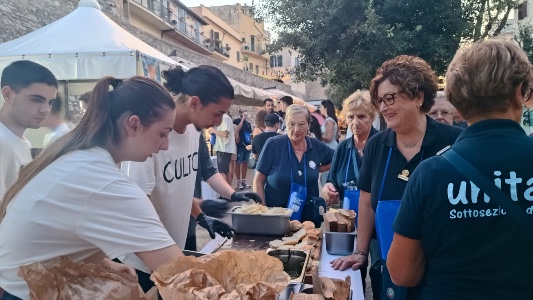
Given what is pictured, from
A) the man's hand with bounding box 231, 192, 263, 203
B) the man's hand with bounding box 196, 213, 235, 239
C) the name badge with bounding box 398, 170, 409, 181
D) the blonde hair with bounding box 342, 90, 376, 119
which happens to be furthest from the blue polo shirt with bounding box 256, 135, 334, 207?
the name badge with bounding box 398, 170, 409, 181

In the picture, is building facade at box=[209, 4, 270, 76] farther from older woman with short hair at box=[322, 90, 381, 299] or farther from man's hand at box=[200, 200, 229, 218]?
man's hand at box=[200, 200, 229, 218]

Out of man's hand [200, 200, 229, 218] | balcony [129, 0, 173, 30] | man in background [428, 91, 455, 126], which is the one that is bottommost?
man's hand [200, 200, 229, 218]

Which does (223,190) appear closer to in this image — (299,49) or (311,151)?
(311,151)

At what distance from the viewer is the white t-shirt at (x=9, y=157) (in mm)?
2213

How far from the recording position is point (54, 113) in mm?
3668

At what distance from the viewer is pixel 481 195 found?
113cm

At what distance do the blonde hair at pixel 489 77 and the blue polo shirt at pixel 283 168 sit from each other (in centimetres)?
204

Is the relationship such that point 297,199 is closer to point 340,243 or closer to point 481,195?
point 340,243

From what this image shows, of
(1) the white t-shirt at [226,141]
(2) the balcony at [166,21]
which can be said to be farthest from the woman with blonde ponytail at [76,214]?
(2) the balcony at [166,21]

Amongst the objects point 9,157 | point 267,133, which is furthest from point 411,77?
Result: point 267,133

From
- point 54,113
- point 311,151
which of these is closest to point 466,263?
point 311,151

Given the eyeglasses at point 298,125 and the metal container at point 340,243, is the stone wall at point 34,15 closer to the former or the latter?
the eyeglasses at point 298,125

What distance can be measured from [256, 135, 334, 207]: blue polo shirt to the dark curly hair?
1258 millimetres

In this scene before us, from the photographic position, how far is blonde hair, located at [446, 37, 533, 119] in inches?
46.7
